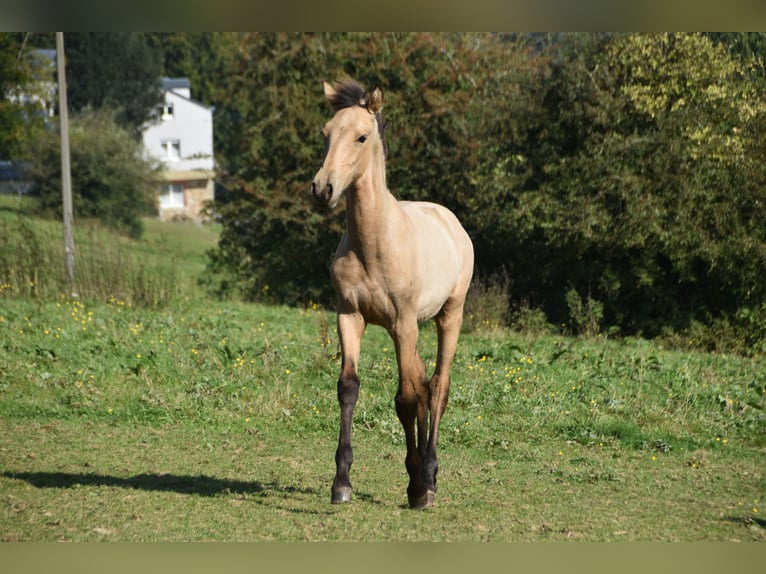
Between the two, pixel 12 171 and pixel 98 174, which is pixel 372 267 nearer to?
pixel 98 174

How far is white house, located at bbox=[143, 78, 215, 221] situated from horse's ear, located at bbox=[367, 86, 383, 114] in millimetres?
54776

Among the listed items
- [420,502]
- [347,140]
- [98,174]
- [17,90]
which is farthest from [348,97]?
[98,174]

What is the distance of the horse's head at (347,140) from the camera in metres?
5.21

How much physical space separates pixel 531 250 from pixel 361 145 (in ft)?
39.7

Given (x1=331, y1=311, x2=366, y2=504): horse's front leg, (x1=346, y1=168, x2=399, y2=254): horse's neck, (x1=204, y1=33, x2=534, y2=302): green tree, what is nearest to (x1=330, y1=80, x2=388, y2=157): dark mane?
(x1=346, y1=168, x2=399, y2=254): horse's neck

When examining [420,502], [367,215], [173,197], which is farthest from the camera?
[173,197]

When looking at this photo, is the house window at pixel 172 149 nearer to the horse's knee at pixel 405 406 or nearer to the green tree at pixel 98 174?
the green tree at pixel 98 174

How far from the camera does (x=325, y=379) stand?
32.2ft

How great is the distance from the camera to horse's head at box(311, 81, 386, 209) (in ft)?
17.1

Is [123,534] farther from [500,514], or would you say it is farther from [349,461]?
[500,514]

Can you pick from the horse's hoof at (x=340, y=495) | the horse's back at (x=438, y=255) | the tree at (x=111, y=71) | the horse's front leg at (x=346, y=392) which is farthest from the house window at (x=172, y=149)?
the horse's hoof at (x=340, y=495)

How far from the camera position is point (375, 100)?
564 cm

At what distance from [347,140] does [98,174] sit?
35.3 m

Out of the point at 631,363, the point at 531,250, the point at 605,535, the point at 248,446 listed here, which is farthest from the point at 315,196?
the point at 531,250
